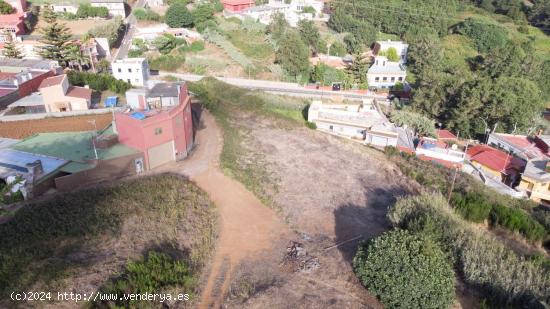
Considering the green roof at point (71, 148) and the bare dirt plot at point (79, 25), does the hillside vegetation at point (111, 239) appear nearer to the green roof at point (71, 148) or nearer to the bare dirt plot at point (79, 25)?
the green roof at point (71, 148)

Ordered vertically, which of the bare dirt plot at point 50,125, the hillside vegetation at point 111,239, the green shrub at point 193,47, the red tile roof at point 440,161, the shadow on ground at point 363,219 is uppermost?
the green shrub at point 193,47

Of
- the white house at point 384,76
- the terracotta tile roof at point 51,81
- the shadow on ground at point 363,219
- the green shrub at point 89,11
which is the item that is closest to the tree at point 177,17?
the green shrub at point 89,11

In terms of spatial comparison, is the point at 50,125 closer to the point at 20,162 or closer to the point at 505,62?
the point at 20,162

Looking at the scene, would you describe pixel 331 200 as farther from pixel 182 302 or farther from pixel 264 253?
pixel 182 302

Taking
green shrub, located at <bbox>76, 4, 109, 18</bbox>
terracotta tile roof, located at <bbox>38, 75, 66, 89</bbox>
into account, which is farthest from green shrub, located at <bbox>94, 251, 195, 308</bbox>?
green shrub, located at <bbox>76, 4, 109, 18</bbox>

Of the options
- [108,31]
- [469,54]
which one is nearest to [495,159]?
[469,54]
